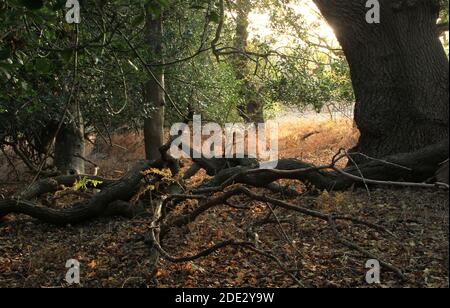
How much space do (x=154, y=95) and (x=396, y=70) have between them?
549 cm

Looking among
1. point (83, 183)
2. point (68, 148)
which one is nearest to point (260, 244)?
point (83, 183)

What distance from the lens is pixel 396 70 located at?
6.67m

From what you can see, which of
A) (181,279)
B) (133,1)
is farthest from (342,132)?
(181,279)

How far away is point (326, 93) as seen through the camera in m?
11.1

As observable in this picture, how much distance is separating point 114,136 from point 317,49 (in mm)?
6916

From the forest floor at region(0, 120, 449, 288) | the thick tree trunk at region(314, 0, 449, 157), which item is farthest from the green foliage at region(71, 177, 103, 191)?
the thick tree trunk at region(314, 0, 449, 157)

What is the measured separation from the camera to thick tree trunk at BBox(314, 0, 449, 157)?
6469 mm

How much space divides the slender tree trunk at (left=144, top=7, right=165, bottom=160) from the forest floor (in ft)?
12.9

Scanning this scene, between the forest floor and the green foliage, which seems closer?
the forest floor

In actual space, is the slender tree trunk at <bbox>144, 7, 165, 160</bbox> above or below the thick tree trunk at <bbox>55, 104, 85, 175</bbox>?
above

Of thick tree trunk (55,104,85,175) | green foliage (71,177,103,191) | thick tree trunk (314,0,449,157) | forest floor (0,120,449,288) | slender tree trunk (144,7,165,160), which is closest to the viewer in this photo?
forest floor (0,120,449,288)

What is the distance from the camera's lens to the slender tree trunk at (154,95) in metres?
10.1

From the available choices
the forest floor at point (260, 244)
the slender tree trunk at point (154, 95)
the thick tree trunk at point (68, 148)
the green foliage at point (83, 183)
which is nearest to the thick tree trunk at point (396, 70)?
the forest floor at point (260, 244)

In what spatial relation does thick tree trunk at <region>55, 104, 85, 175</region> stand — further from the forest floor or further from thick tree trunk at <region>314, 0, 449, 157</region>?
thick tree trunk at <region>314, 0, 449, 157</region>
